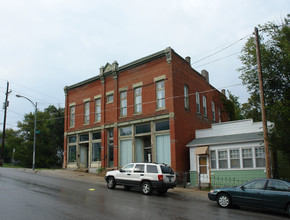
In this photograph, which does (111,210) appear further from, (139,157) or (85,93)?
(85,93)

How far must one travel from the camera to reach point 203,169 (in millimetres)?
19109

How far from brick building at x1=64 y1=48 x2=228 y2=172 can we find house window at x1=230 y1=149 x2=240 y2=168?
3.95 m

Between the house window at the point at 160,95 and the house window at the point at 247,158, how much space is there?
7.27 metres

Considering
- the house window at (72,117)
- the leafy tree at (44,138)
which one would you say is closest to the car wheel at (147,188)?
the house window at (72,117)

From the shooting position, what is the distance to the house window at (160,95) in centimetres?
2158

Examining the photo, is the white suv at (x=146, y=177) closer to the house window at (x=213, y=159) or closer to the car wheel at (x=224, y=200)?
the car wheel at (x=224, y=200)

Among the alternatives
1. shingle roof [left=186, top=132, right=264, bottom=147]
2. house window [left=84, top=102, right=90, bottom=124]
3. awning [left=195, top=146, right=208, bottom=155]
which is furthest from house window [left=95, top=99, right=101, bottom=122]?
awning [left=195, top=146, right=208, bottom=155]

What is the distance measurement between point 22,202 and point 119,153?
13924 millimetres

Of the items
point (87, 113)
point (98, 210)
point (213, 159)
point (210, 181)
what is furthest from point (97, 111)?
point (98, 210)

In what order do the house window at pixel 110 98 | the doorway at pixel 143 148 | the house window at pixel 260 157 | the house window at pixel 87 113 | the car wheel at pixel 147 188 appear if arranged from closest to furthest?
the car wheel at pixel 147 188 < the house window at pixel 260 157 < the doorway at pixel 143 148 < the house window at pixel 110 98 < the house window at pixel 87 113

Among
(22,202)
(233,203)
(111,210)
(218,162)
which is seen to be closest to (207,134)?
(218,162)

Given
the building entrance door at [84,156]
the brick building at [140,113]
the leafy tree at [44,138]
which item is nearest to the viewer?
the brick building at [140,113]

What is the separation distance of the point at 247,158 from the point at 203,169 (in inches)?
130

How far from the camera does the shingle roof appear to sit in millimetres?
17266
